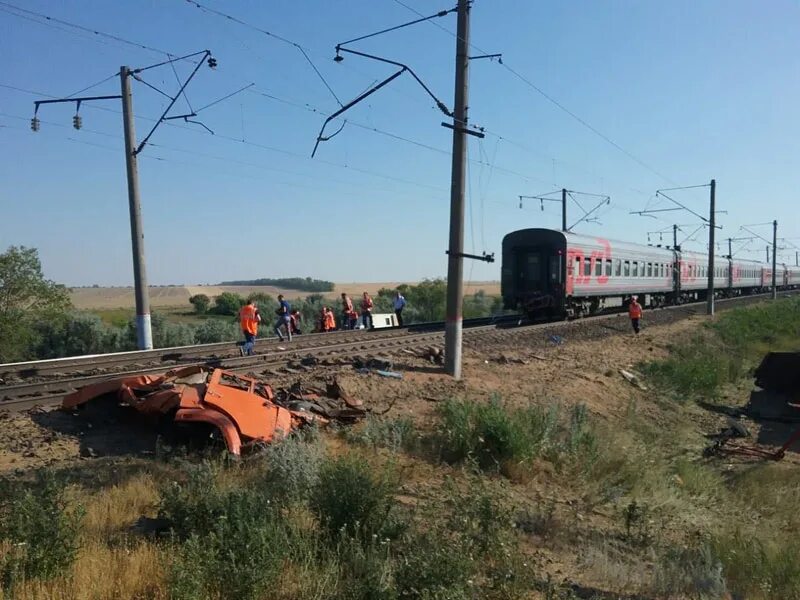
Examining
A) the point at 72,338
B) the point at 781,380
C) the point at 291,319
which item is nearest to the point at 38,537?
the point at 781,380

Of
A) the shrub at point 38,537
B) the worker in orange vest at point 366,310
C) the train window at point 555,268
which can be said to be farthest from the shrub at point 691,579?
the train window at point 555,268

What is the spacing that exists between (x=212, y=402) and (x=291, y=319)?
15492 millimetres

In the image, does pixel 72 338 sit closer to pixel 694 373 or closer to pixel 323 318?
pixel 323 318

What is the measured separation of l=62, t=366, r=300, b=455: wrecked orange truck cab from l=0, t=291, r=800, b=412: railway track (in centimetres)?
189

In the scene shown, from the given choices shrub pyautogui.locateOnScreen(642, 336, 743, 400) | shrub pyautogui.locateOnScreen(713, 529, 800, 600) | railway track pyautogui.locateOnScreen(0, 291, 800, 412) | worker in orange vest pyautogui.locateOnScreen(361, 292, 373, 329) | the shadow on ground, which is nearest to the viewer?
shrub pyautogui.locateOnScreen(713, 529, 800, 600)

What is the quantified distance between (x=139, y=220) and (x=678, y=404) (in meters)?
14.6

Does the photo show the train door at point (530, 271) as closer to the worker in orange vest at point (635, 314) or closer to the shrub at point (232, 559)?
the worker in orange vest at point (635, 314)

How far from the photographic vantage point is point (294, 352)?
15.5 m

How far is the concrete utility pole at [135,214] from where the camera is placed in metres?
18.2

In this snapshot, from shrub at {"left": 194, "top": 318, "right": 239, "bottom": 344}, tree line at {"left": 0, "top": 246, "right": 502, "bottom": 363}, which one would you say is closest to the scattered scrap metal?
tree line at {"left": 0, "top": 246, "right": 502, "bottom": 363}

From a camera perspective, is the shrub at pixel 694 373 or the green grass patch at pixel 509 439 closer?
the green grass patch at pixel 509 439

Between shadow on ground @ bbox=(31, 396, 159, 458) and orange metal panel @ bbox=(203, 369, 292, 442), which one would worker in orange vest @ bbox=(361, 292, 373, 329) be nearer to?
shadow on ground @ bbox=(31, 396, 159, 458)

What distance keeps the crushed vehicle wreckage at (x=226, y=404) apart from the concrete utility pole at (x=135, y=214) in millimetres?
10122

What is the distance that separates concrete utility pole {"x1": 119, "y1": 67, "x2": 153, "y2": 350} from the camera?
18156 mm
